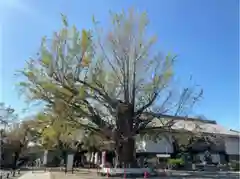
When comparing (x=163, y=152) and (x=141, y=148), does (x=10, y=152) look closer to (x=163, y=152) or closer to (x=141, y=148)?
(x=141, y=148)

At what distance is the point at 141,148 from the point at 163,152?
354cm

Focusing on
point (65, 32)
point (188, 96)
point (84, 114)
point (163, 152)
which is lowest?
point (163, 152)

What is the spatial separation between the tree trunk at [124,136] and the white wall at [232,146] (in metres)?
25.4

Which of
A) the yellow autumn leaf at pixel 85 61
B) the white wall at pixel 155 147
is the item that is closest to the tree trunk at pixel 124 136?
the yellow autumn leaf at pixel 85 61

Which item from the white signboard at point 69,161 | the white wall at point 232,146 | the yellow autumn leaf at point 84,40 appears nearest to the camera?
the yellow autumn leaf at point 84,40

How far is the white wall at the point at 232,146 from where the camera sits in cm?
4347

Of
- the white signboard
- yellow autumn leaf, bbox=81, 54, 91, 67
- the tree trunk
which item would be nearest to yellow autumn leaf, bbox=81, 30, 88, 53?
yellow autumn leaf, bbox=81, 54, 91, 67

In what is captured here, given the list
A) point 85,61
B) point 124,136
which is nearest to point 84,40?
point 85,61

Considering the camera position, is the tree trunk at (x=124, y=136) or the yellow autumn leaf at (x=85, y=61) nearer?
the yellow autumn leaf at (x=85, y=61)

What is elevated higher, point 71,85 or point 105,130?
point 71,85

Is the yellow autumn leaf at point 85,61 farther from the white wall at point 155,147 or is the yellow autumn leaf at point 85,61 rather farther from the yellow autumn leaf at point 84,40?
the white wall at point 155,147

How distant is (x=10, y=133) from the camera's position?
44.2 metres

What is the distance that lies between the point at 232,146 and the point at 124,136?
27654 mm

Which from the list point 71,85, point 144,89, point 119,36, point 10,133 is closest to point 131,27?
point 119,36
